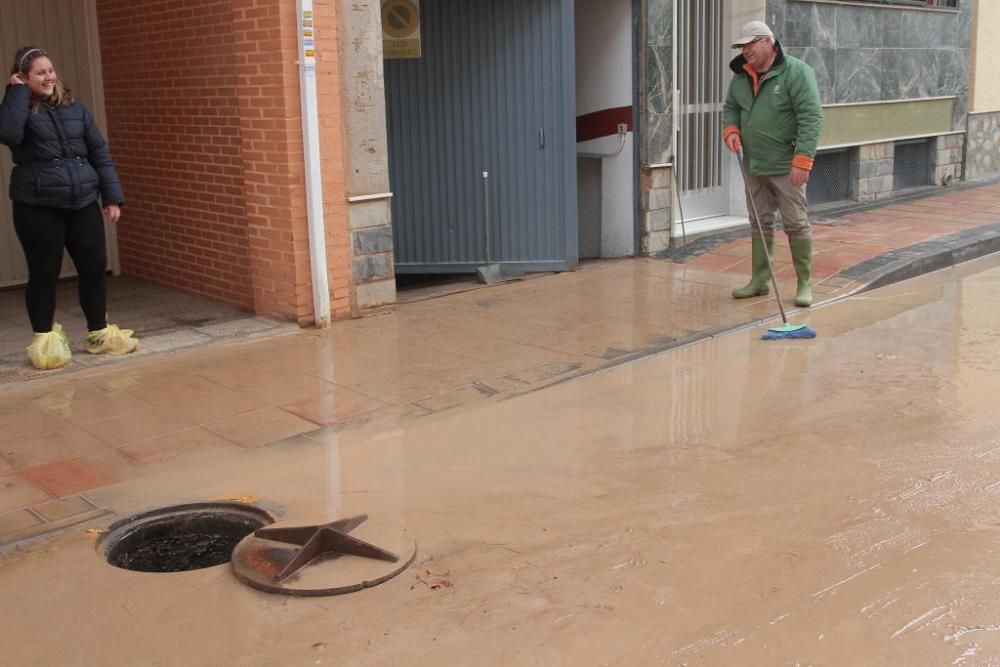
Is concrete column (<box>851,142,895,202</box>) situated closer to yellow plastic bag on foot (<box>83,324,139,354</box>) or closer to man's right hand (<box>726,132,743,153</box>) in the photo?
man's right hand (<box>726,132,743,153</box>)

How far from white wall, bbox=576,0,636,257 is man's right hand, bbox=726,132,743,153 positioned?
173 centimetres

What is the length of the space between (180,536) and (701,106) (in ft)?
26.0

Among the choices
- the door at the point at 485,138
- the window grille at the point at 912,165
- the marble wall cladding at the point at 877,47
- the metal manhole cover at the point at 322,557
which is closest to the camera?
the metal manhole cover at the point at 322,557

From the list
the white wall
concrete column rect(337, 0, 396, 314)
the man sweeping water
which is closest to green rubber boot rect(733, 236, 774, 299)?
the man sweeping water

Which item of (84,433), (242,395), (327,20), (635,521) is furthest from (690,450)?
(327,20)

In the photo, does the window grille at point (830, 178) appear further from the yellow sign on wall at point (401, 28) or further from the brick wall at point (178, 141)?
the brick wall at point (178, 141)

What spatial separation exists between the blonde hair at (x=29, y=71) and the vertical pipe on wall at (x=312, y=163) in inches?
56.8

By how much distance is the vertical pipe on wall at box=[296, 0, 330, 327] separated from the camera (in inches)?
282

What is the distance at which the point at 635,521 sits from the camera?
4516 mm

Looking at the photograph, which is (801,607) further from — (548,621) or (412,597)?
(412,597)

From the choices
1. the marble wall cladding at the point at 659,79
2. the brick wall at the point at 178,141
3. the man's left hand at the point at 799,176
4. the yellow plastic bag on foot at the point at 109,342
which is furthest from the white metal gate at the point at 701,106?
the yellow plastic bag on foot at the point at 109,342

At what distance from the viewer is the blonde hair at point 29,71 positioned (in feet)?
20.5

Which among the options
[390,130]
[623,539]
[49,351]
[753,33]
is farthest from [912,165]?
[623,539]

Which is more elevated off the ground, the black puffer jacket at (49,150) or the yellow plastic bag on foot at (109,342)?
the black puffer jacket at (49,150)
